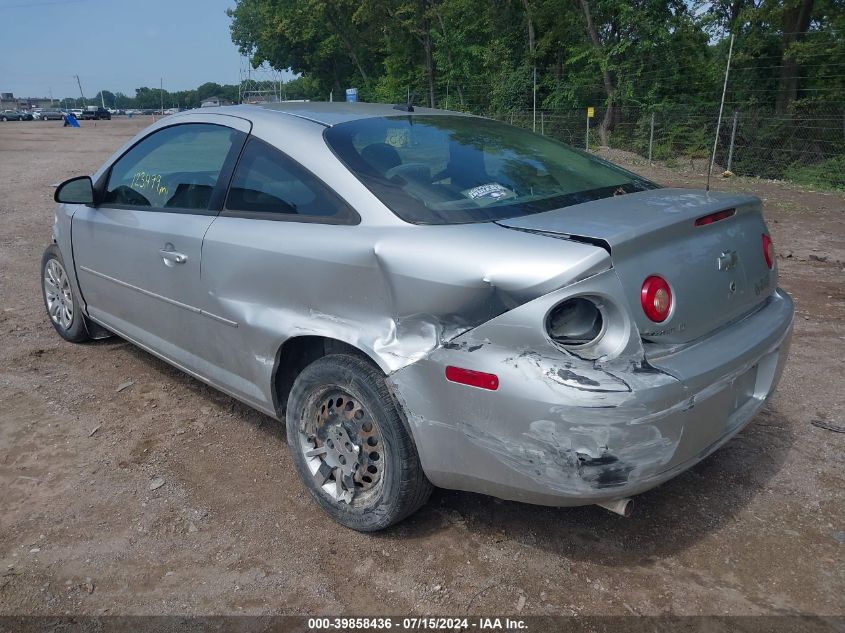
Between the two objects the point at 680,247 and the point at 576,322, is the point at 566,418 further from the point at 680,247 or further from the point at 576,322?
the point at 680,247

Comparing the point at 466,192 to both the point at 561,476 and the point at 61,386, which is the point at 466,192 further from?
the point at 61,386

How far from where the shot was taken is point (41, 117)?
82250 mm

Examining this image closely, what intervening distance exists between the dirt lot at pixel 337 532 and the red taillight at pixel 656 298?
1.00 m

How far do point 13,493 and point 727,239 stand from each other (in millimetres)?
3290

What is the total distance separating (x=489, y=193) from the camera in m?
2.80

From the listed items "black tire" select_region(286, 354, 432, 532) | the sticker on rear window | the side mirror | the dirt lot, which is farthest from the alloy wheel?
the sticker on rear window

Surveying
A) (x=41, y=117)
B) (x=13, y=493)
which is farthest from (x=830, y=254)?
(x=41, y=117)

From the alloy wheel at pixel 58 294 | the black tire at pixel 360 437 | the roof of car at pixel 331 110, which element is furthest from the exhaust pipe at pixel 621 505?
the alloy wheel at pixel 58 294

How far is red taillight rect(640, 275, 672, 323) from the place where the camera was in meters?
2.27

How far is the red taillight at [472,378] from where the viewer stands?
223 centimetres

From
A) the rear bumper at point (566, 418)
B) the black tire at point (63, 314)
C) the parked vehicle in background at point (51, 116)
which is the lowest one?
the parked vehicle in background at point (51, 116)

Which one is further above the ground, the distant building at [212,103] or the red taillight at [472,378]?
the distant building at [212,103]

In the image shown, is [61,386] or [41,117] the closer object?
[61,386]

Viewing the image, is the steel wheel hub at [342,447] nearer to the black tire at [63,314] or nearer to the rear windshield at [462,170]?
the rear windshield at [462,170]
